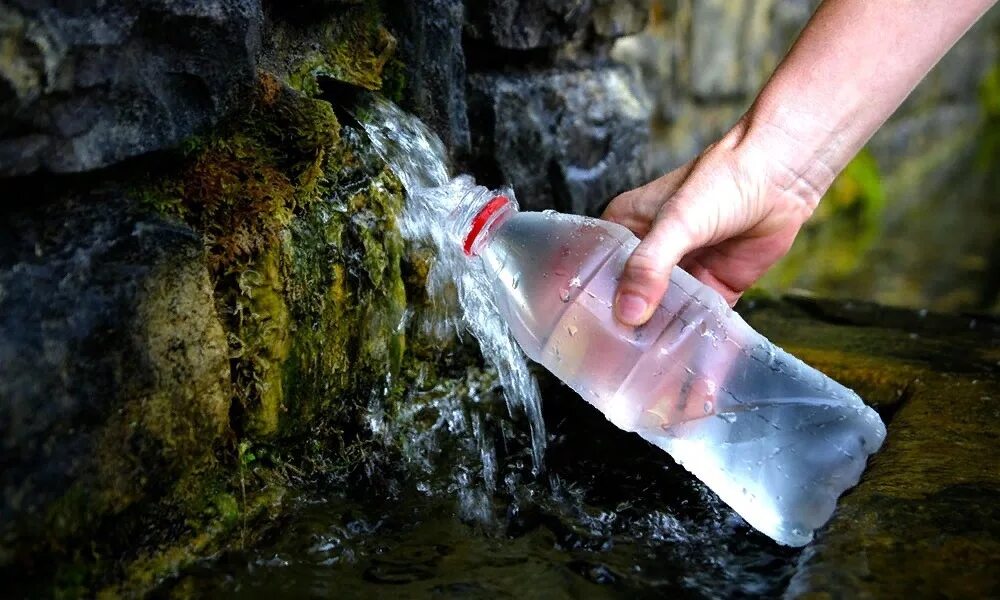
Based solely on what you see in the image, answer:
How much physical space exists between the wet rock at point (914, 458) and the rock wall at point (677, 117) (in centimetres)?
76

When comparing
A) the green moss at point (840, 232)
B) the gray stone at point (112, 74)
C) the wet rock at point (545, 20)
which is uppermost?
the wet rock at point (545, 20)

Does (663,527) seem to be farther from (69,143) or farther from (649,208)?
(69,143)

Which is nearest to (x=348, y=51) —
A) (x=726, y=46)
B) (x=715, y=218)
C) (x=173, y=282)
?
(x=173, y=282)

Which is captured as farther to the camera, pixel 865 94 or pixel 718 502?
pixel 865 94

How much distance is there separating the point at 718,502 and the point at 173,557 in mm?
941

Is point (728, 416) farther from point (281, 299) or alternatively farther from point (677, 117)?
point (677, 117)

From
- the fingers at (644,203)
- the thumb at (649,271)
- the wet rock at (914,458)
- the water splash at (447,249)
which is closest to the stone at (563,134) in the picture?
the water splash at (447,249)

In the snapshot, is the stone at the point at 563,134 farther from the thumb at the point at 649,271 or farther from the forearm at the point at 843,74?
the thumb at the point at 649,271

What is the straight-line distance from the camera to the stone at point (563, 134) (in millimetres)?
→ 2270

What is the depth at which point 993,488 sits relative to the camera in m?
1.49

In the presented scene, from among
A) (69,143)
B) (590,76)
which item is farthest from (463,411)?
(590,76)

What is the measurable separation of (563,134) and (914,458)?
4.12ft

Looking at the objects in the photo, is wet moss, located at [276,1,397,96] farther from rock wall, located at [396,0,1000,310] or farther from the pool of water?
the pool of water

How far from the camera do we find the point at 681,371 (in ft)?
5.59
